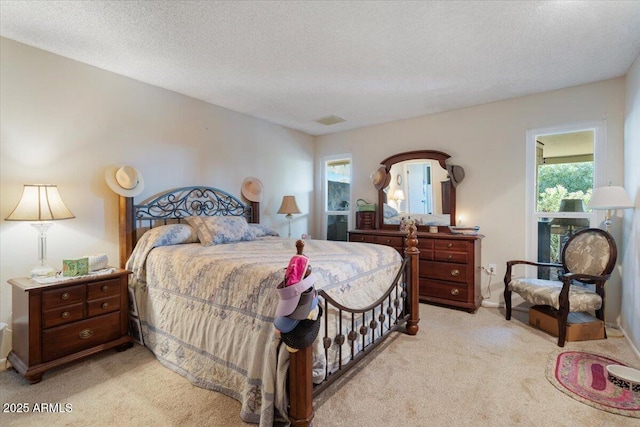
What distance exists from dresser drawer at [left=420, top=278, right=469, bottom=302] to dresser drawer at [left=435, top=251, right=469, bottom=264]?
277mm

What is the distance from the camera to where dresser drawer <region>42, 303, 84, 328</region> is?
213 cm

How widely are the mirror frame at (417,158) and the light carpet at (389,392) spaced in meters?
1.79

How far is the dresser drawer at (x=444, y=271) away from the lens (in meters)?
3.49

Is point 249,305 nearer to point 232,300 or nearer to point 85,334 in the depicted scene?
point 232,300

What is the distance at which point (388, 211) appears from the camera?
4.58m

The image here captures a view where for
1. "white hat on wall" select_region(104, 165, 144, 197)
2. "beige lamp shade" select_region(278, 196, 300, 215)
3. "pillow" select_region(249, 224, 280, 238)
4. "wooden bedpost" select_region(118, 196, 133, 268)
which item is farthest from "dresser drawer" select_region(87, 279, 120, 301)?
"beige lamp shade" select_region(278, 196, 300, 215)

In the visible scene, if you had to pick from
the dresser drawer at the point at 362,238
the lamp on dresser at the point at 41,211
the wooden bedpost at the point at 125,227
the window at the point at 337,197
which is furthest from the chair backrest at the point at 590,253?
the lamp on dresser at the point at 41,211

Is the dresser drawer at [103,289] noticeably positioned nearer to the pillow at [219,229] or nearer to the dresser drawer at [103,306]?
the dresser drawer at [103,306]

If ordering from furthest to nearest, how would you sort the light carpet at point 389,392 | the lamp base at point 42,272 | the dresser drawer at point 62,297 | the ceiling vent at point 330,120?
the ceiling vent at point 330,120 → the lamp base at point 42,272 → the dresser drawer at point 62,297 → the light carpet at point 389,392

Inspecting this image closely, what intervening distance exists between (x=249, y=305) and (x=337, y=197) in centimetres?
364

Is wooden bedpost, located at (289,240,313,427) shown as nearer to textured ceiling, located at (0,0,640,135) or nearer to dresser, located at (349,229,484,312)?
textured ceiling, located at (0,0,640,135)

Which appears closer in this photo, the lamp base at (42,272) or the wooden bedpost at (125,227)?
the lamp base at (42,272)

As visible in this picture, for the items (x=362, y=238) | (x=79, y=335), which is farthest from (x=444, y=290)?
(x=79, y=335)

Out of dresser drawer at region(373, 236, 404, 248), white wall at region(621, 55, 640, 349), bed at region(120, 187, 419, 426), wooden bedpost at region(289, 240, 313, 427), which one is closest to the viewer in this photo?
wooden bedpost at region(289, 240, 313, 427)
